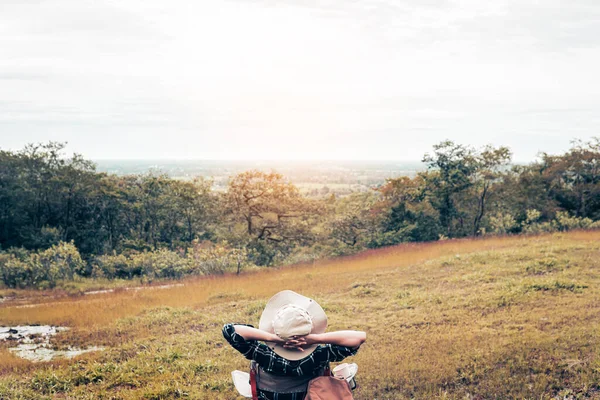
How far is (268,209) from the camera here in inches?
1064

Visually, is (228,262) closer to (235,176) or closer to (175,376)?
(235,176)

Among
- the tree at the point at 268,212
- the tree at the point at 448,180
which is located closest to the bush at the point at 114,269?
the tree at the point at 268,212

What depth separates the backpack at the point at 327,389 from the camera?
3463 millimetres

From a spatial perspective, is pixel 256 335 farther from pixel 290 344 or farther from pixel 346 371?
pixel 346 371

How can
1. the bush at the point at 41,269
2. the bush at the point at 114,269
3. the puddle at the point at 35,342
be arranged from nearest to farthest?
the puddle at the point at 35,342 → the bush at the point at 41,269 → the bush at the point at 114,269

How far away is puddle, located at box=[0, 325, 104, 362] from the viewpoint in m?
8.41

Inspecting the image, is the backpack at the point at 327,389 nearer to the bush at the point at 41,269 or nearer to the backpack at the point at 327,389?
the backpack at the point at 327,389

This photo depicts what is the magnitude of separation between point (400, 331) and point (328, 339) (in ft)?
16.3

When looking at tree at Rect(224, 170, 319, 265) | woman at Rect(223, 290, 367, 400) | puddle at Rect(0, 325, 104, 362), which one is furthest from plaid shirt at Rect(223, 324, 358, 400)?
tree at Rect(224, 170, 319, 265)

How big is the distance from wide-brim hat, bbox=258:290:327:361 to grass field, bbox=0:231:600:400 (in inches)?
97.6

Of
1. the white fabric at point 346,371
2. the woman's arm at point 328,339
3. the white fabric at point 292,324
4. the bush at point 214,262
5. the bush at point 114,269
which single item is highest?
the white fabric at point 292,324

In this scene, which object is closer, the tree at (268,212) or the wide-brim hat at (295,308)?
the wide-brim hat at (295,308)

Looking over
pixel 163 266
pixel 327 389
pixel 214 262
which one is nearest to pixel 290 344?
pixel 327 389

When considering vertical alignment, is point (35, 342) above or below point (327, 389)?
below
